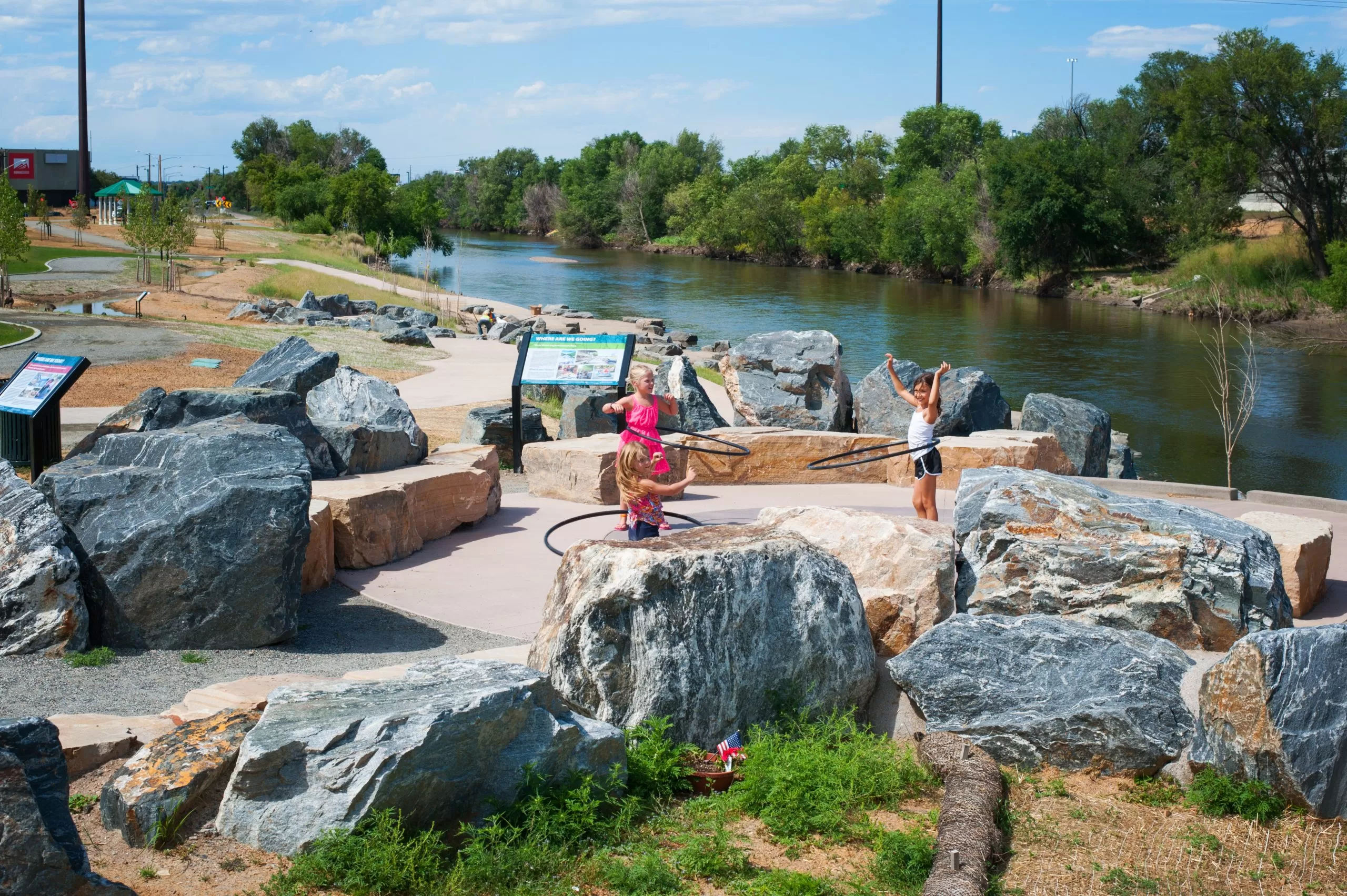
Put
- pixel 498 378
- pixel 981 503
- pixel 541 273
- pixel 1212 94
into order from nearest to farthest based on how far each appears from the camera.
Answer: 1. pixel 981 503
2. pixel 498 378
3. pixel 1212 94
4. pixel 541 273

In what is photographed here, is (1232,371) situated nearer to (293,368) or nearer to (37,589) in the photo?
(293,368)

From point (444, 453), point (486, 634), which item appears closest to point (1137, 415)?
point (444, 453)

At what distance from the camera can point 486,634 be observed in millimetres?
8438

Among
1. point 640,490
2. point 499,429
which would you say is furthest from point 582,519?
point 499,429

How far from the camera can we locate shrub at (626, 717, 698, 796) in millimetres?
5641

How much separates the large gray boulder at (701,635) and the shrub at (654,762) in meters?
0.10

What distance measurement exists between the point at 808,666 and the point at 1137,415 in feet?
82.1

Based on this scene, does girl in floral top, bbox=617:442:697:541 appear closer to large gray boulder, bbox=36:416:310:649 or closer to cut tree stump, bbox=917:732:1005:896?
large gray boulder, bbox=36:416:310:649

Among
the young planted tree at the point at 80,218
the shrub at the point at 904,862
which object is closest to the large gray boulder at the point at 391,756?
the shrub at the point at 904,862

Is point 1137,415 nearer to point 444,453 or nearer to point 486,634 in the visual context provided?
point 444,453

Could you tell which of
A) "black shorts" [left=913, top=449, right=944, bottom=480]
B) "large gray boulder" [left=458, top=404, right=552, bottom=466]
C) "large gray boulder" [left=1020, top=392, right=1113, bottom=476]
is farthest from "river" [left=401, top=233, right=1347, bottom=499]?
"black shorts" [left=913, top=449, right=944, bottom=480]

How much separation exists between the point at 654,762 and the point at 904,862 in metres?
1.32

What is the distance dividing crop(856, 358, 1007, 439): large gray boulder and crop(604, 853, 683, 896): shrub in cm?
1222

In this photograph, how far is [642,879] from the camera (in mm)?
4793
